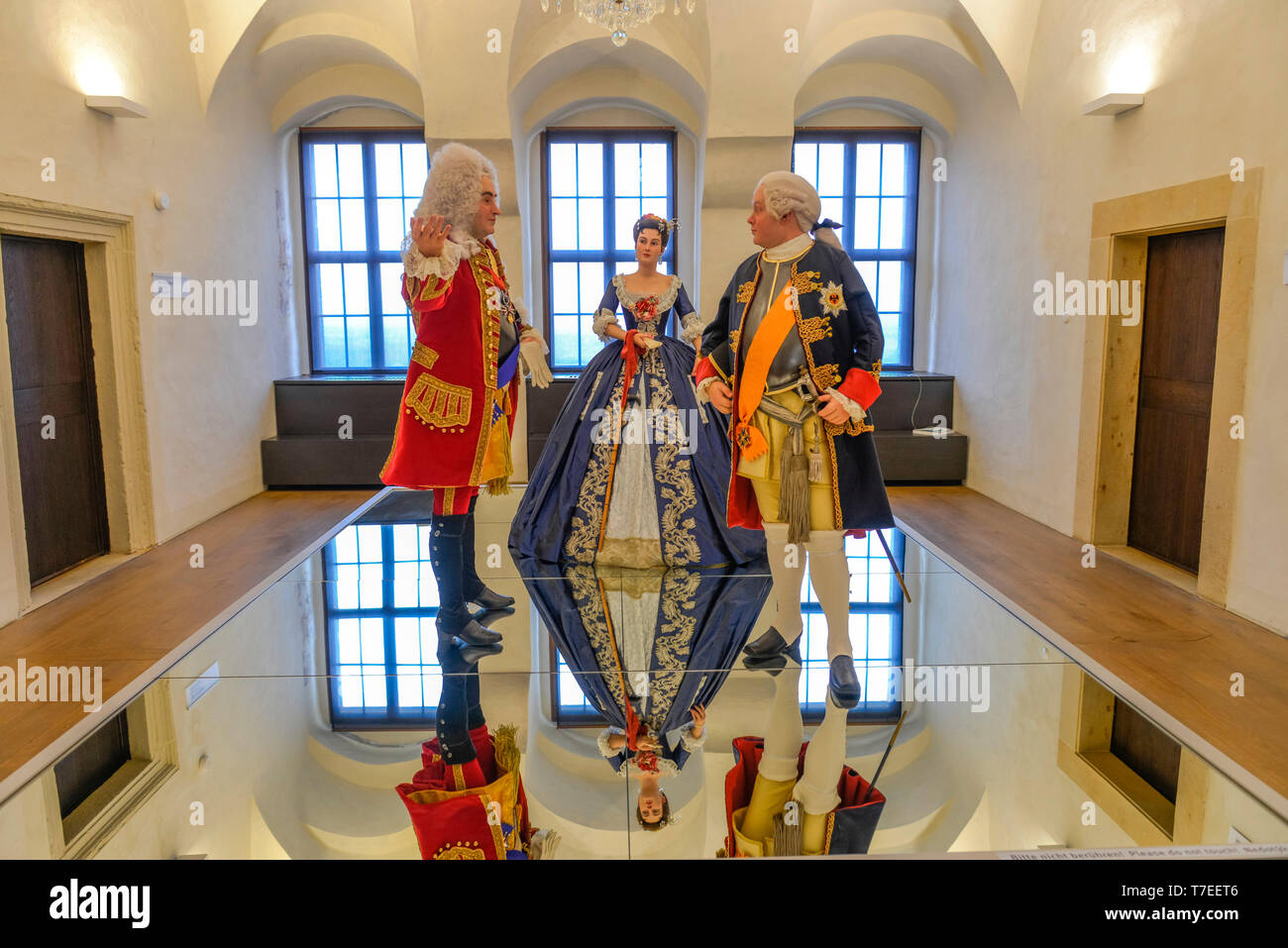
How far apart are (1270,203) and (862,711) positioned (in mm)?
3237

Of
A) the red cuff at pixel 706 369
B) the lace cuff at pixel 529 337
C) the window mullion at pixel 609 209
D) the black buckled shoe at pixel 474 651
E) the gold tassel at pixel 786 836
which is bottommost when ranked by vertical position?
the gold tassel at pixel 786 836

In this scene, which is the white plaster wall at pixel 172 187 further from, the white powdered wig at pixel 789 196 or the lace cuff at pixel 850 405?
the lace cuff at pixel 850 405

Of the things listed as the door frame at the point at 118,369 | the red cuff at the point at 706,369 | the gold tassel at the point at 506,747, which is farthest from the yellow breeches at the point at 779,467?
the door frame at the point at 118,369

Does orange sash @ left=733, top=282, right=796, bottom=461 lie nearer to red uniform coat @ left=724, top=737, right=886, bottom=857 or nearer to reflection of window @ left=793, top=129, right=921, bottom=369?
red uniform coat @ left=724, top=737, right=886, bottom=857

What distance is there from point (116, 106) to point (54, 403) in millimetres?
1672

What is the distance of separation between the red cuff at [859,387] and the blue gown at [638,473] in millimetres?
1452

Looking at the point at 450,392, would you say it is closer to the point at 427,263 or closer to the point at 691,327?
the point at 427,263

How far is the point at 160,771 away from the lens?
2.62m

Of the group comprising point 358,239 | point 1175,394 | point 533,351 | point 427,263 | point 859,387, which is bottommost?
point 1175,394

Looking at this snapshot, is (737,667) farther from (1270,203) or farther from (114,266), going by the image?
(114,266)

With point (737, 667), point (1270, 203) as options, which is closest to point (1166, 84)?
point (1270, 203)

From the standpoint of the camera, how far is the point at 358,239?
29.8 ft

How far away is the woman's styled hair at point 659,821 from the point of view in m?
2.32

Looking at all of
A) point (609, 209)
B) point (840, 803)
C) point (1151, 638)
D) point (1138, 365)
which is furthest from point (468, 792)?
point (609, 209)
